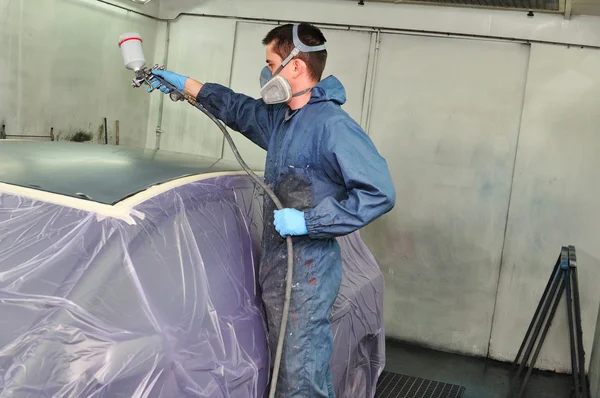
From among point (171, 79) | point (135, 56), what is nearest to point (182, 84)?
point (171, 79)

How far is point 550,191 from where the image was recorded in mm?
4402

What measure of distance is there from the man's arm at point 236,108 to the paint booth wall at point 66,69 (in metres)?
1.49

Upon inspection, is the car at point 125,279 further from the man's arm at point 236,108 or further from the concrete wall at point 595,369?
the concrete wall at point 595,369

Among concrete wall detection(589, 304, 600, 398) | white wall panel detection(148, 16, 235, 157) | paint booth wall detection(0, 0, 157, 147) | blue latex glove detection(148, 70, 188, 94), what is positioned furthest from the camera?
white wall panel detection(148, 16, 235, 157)

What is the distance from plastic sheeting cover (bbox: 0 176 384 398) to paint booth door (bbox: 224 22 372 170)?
8.94 feet

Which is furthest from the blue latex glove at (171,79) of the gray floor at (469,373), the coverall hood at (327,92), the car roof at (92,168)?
the gray floor at (469,373)

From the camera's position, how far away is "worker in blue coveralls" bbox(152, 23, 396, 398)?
6.26 ft

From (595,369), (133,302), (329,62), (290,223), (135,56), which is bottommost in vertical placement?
(595,369)

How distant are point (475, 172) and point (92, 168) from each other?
10.5 feet

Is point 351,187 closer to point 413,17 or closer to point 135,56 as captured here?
point 135,56

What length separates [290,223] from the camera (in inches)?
74.5

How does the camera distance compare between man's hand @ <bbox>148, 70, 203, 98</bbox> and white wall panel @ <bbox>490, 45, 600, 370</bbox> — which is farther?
white wall panel @ <bbox>490, 45, 600, 370</bbox>

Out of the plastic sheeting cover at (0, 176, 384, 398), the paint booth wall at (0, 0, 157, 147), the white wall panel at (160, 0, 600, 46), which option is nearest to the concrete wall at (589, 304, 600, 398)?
the white wall panel at (160, 0, 600, 46)

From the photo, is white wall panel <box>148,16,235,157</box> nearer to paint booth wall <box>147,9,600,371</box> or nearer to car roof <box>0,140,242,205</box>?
paint booth wall <box>147,9,600,371</box>
